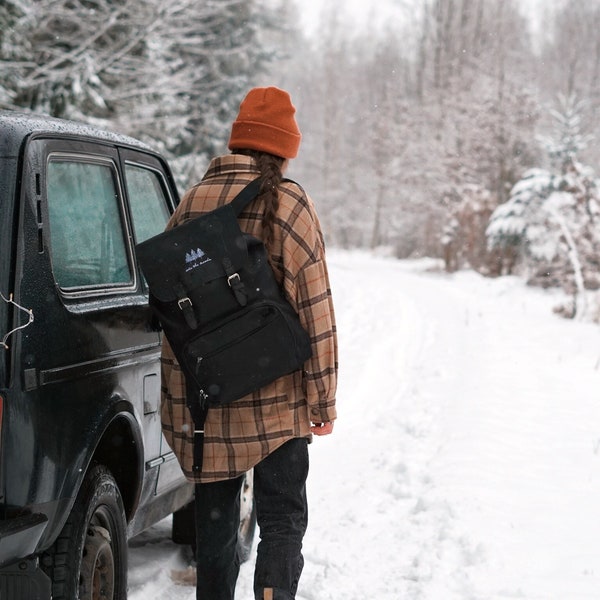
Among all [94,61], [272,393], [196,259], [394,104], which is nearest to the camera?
[196,259]

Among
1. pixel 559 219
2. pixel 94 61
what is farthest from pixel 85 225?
pixel 559 219

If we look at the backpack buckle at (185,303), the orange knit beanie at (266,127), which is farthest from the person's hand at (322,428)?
the orange knit beanie at (266,127)

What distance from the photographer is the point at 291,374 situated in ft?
9.50

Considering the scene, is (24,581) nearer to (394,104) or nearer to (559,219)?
(559,219)

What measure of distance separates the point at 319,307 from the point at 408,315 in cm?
1323

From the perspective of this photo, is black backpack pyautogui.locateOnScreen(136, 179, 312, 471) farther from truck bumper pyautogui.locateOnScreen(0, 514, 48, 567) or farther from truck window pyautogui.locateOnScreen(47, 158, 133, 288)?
truck bumper pyautogui.locateOnScreen(0, 514, 48, 567)

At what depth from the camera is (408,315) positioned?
627 inches

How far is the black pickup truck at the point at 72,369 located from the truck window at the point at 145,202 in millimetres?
28

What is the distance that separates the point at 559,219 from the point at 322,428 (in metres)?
14.7

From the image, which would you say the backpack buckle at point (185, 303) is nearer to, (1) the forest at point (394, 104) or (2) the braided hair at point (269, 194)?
(2) the braided hair at point (269, 194)

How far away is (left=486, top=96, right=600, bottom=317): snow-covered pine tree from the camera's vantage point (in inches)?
726

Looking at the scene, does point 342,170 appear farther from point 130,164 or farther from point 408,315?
point 130,164

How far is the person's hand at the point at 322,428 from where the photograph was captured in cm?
287


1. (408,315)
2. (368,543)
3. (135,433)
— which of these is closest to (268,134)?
(135,433)
